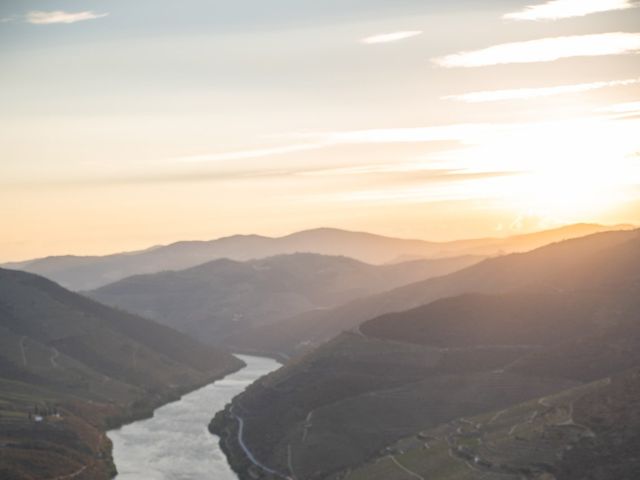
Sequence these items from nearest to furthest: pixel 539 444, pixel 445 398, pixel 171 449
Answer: pixel 539 444 < pixel 171 449 < pixel 445 398

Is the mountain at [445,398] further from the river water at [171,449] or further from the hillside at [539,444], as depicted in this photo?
the river water at [171,449]

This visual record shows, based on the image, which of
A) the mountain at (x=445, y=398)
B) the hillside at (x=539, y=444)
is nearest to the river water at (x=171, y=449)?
the mountain at (x=445, y=398)

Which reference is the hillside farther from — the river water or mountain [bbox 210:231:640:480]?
the river water

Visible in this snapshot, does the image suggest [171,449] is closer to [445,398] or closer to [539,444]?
[445,398]

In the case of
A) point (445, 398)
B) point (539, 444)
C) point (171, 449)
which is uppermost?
point (539, 444)

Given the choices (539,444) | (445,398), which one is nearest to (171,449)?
(445,398)

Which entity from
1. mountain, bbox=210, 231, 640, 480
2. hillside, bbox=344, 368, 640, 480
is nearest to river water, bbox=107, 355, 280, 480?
mountain, bbox=210, 231, 640, 480
